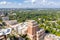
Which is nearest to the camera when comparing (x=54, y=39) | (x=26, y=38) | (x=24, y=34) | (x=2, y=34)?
(x=2, y=34)

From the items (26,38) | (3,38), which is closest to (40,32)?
(26,38)

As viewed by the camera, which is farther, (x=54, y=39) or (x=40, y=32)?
(x=40, y=32)

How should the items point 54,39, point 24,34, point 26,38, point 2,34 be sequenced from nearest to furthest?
point 2,34, point 54,39, point 26,38, point 24,34

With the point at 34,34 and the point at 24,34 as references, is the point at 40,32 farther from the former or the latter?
the point at 24,34

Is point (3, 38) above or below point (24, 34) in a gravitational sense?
above

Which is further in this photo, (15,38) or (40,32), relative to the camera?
(40,32)

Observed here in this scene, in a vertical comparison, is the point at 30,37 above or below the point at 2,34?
below

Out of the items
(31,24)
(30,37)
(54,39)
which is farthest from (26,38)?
(54,39)

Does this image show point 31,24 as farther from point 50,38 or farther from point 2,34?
point 2,34

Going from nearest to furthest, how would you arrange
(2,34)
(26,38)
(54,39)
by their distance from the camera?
(2,34) → (54,39) → (26,38)
